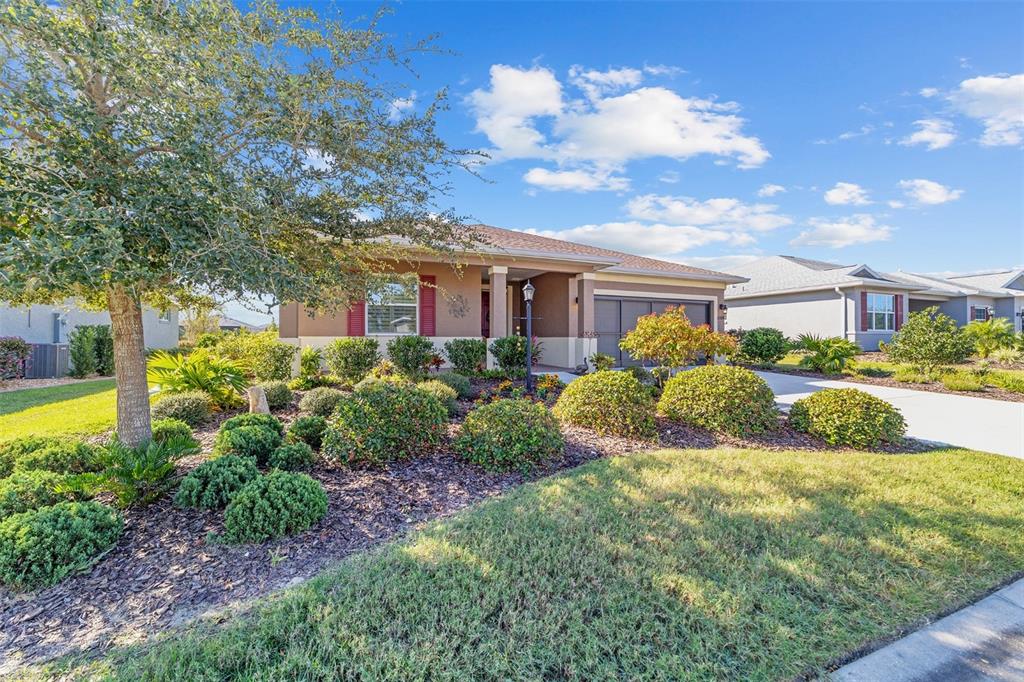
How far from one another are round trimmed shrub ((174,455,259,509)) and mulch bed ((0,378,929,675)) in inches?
3.7

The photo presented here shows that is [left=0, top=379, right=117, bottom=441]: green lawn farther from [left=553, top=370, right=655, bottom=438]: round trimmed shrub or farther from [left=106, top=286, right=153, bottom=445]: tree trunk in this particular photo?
[left=553, top=370, right=655, bottom=438]: round trimmed shrub

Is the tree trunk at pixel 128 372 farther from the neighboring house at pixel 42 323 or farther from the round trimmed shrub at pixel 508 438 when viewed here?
the neighboring house at pixel 42 323

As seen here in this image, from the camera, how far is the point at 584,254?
11.8m

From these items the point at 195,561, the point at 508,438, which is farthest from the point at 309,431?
the point at 508,438

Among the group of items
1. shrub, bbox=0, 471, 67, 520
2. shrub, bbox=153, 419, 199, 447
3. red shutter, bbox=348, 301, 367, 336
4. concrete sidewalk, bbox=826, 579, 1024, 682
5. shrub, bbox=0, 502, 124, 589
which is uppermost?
red shutter, bbox=348, 301, 367, 336

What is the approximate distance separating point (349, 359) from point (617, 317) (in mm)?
9163

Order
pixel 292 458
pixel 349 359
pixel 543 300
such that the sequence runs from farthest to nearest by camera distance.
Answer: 1. pixel 543 300
2. pixel 349 359
3. pixel 292 458

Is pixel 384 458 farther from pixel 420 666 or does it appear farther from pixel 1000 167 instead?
pixel 1000 167

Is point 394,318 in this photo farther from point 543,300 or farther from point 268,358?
point 543,300

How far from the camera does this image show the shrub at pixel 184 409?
5.98 meters

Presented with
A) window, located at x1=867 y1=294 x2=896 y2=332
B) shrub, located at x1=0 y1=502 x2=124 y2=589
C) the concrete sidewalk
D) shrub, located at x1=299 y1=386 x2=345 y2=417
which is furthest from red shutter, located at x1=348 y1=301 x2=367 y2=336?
window, located at x1=867 y1=294 x2=896 y2=332

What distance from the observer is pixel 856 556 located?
301cm

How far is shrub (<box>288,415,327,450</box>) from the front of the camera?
16.5 feet

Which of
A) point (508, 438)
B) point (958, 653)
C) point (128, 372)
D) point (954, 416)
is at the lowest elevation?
point (958, 653)
